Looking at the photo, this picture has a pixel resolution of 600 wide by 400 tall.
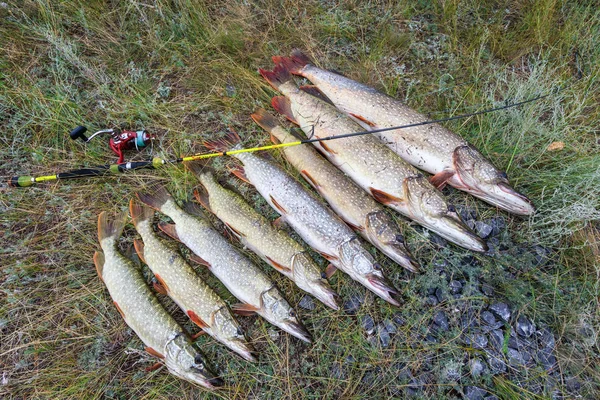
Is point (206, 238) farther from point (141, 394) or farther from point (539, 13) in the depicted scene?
point (539, 13)

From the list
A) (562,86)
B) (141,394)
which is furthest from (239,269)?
(562,86)

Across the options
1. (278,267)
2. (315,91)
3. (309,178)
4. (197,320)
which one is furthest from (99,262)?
(315,91)

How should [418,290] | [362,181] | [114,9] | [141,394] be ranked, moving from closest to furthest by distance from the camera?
[141,394]
[418,290]
[362,181]
[114,9]

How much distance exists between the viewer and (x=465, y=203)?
3.04 meters

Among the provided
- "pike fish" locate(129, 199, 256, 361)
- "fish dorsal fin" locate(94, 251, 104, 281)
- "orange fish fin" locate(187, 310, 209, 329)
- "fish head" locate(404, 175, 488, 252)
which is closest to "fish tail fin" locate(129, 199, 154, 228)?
"pike fish" locate(129, 199, 256, 361)

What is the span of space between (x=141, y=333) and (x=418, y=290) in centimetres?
197

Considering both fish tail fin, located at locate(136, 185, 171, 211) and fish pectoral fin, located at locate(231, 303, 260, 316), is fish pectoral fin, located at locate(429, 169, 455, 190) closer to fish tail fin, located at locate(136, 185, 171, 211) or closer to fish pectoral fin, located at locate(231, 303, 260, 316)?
fish pectoral fin, located at locate(231, 303, 260, 316)

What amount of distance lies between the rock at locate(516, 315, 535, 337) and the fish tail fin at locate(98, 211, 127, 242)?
9.80 feet

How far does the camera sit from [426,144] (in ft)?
10.0

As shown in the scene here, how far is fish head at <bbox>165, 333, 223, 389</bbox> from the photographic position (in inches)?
95.3

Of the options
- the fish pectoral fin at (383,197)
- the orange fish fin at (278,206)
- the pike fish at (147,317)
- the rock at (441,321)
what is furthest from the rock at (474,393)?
the orange fish fin at (278,206)

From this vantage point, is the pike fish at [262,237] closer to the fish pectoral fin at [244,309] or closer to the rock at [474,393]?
the fish pectoral fin at [244,309]

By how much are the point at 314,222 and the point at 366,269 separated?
504mm

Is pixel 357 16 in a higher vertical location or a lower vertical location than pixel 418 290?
higher
